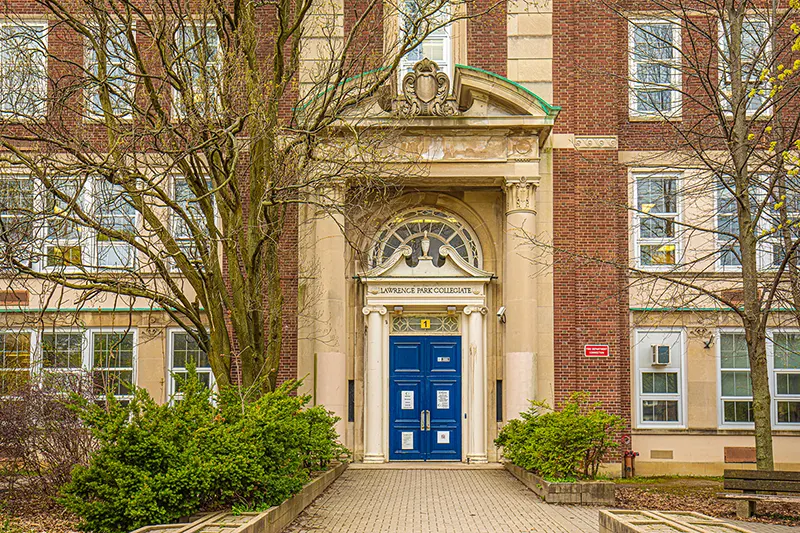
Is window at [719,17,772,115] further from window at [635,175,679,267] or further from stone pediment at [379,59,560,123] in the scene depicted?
stone pediment at [379,59,560,123]

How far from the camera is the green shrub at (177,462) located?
1040 centimetres

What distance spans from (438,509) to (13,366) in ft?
30.3

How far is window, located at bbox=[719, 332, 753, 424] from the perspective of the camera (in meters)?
21.5

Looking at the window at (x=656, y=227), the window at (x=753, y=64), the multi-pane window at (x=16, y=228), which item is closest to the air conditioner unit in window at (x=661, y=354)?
the window at (x=656, y=227)

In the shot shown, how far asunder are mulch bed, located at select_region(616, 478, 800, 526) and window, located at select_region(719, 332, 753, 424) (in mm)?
2869

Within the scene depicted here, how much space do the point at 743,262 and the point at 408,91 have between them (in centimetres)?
767

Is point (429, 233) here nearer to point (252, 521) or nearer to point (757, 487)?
point (757, 487)

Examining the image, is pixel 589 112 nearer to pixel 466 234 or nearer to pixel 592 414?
pixel 466 234

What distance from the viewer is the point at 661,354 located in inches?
844

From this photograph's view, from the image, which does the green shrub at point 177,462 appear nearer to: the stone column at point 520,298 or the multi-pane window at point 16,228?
the multi-pane window at point 16,228

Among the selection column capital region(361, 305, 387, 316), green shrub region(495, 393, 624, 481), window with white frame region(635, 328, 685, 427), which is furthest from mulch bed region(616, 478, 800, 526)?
column capital region(361, 305, 387, 316)

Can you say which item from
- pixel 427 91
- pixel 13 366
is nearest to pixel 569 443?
pixel 427 91

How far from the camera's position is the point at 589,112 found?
2133 cm

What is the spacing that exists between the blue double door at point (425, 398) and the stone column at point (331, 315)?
4.75ft
